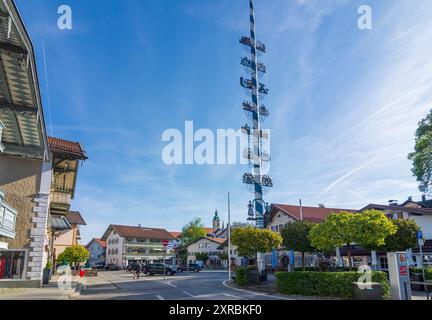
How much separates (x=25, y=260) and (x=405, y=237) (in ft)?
77.9

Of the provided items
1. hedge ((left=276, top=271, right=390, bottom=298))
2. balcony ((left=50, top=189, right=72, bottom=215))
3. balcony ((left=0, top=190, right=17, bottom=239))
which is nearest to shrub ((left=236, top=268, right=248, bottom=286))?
hedge ((left=276, top=271, right=390, bottom=298))

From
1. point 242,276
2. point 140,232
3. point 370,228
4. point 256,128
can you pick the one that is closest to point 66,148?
point 242,276

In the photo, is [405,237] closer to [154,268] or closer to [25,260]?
[25,260]

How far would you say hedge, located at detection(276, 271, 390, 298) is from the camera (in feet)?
51.3

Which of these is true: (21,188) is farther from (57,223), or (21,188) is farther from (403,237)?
(403,237)

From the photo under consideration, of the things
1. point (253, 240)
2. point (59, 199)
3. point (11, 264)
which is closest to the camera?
point (11, 264)

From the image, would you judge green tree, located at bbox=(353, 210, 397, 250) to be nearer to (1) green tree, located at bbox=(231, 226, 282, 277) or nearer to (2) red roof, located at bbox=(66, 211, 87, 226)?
(1) green tree, located at bbox=(231, 226, 282, 277)

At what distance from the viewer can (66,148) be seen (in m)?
19.2

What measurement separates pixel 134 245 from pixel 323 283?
5950cm

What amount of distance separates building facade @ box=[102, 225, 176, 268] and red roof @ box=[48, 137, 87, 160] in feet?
165

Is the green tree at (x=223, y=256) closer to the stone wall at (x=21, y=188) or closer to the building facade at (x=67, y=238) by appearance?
the building facade at (x=67, y=238)

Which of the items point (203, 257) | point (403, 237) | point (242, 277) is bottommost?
point (203, 257)

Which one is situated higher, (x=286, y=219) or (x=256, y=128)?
(x=256, y=128)
